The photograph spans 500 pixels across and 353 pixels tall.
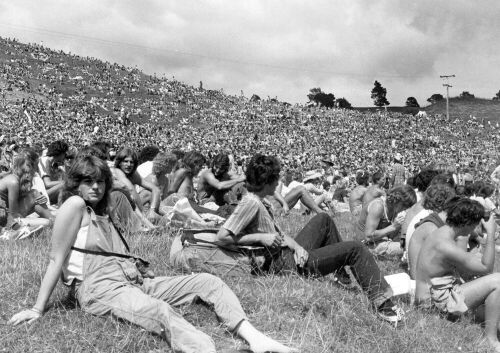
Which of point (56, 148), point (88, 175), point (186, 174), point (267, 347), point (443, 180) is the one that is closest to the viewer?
point (267, 347)

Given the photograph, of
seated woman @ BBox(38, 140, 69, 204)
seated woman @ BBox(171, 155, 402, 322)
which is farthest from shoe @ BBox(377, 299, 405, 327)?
seated woman @ BBox(38, 140, 69, 204)

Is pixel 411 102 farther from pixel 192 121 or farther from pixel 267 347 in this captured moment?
pixel 267 347

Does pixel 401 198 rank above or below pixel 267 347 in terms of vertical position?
above

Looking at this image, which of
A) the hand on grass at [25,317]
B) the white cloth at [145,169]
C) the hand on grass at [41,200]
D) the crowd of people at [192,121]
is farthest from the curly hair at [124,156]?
the crowd of people at [192,121]

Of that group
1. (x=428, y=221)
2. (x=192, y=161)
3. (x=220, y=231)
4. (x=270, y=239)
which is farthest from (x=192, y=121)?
(x=270, y=239)

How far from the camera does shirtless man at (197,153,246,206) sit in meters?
7.90

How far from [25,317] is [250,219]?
1838mm

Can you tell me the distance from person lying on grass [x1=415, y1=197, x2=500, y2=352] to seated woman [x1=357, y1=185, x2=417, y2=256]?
2004mm

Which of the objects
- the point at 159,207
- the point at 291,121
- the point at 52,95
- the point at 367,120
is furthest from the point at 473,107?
the point at 159,207

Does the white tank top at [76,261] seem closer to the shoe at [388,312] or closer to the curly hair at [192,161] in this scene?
the shoe at [388,312]

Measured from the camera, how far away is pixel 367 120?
2237 inches

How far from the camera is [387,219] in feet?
23.8

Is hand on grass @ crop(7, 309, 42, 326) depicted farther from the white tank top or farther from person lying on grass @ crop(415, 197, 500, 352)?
person lying on grass @ crop(415, 197, 500, 352)

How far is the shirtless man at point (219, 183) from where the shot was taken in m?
7.90
